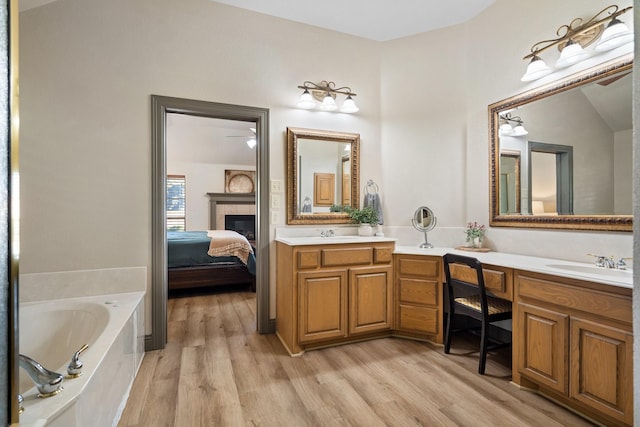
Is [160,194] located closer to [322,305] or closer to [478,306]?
[322,305]

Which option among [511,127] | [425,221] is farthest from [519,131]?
[425,221]

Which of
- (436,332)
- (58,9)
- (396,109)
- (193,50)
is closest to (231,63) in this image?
(193,50)

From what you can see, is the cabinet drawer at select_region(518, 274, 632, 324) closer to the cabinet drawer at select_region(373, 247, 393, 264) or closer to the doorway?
the doorway

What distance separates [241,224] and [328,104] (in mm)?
5125

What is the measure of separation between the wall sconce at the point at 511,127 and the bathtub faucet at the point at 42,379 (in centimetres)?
339

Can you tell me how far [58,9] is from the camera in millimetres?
2416

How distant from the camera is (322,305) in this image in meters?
2.61

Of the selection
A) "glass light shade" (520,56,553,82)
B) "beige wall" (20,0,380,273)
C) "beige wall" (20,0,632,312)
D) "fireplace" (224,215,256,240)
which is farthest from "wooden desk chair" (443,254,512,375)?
"fireplace" (224,215,256,240)

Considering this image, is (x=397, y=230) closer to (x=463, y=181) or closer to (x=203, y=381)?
(x=463, y=181)

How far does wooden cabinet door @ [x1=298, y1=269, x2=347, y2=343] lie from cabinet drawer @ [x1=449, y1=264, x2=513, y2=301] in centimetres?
95

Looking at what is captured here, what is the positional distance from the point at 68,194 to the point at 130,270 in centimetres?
75

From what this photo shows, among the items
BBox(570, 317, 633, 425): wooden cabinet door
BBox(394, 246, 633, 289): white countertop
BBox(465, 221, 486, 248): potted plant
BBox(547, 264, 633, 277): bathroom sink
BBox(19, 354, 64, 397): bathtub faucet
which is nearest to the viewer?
BBox(19, 354, 64, 397): bathtub faucet

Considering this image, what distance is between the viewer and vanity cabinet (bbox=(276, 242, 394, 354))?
2.55m

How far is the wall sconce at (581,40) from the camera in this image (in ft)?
6.41
